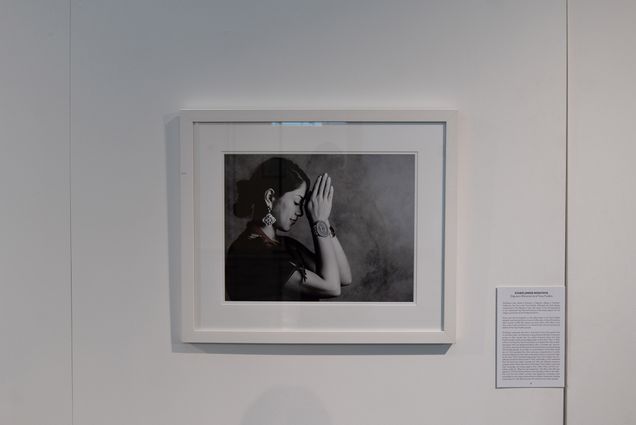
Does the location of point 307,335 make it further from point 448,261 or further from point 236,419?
point 448,261

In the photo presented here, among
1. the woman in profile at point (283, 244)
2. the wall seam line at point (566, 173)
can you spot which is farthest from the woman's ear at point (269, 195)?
the wall seam line at point (566, 173)

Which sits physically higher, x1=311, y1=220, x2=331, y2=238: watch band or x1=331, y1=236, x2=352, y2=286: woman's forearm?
x1=311, y1=220, x2=331, y2=238: watch band

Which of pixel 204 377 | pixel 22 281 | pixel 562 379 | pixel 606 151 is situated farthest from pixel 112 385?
pixel 606 151

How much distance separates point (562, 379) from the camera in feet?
3.34

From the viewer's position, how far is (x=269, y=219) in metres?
0.98

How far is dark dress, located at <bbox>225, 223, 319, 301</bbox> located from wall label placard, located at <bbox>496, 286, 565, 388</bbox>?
474 millimetres

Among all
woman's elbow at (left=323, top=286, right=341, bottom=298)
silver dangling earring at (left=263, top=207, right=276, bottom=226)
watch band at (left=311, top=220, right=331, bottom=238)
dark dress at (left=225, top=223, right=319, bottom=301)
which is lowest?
woman's elbow at (left=323, top=286, right=341, bottom=298)

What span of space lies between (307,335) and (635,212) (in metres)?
0.86

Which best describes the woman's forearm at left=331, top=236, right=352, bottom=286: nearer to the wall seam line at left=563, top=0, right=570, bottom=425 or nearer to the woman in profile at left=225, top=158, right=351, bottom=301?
the woman in profile at left=225, top=158, right=351, bottom=301

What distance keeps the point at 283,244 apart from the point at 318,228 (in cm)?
9

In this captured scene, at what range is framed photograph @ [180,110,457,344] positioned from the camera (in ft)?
3.21

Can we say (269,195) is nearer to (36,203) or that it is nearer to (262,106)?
(262,106)

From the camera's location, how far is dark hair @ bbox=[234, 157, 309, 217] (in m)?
0.98

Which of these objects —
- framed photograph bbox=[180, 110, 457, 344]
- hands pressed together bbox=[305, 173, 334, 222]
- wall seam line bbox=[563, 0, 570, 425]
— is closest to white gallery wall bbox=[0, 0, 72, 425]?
framed photograph bbox=[180, 110, 457, 344]
